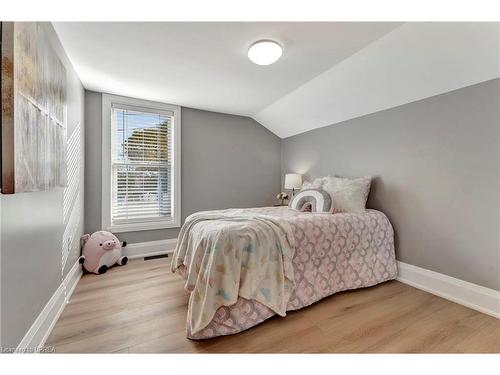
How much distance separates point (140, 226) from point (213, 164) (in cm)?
143

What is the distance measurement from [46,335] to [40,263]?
0.48 m

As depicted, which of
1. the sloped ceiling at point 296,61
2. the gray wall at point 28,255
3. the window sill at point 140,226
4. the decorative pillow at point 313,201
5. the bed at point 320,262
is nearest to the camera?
the gray wall at point 28,255

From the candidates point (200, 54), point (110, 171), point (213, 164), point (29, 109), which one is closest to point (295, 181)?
point (213, 164)

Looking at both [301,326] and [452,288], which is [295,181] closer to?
[452,288]

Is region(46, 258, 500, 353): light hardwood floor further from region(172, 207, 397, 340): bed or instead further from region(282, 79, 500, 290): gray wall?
region(282, 79, 500, 290): gray wall

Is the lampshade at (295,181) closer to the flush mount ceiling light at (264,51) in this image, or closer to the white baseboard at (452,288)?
the white baseboard at (452,288)

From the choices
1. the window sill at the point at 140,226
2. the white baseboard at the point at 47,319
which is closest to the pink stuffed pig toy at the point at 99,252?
the window sill at the point at 140,226

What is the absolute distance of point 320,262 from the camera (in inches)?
78.0

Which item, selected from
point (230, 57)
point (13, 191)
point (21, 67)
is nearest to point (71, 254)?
point (13, 191)

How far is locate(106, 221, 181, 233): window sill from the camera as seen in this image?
2990 mm

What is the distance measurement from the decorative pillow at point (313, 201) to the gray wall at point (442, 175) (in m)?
0.73

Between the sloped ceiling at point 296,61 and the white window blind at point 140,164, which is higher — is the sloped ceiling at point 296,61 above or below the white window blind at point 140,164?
above

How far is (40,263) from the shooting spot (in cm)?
146

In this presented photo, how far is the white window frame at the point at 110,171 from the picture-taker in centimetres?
292
